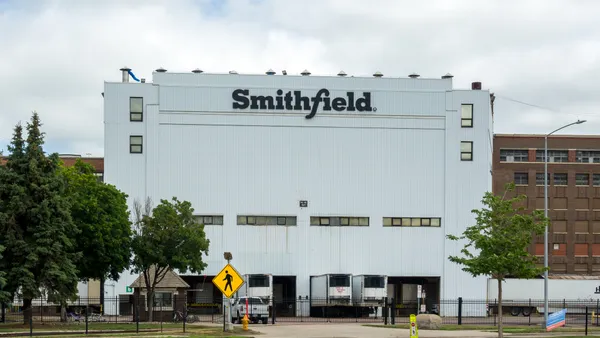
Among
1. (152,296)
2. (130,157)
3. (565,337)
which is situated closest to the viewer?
(565,337)

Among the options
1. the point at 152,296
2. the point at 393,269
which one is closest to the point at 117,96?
the point at 152,296

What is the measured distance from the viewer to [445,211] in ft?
265

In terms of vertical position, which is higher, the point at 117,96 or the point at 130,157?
the point at 117,96

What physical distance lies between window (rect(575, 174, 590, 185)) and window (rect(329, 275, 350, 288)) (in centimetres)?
6600

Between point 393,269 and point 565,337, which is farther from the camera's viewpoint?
point 393,269

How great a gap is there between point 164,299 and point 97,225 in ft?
36.2

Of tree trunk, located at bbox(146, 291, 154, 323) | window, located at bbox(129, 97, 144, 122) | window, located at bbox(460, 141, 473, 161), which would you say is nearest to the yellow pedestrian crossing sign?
tree trunk, located at bbox(146, 291, 154, 323)

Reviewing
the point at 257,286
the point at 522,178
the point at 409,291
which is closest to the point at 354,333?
the point at 257,286

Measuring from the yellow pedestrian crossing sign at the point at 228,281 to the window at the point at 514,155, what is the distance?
91661 mm

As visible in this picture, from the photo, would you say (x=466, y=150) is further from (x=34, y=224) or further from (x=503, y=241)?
(x=34, y=224)

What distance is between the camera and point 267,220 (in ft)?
262

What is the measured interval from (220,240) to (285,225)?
5.96m

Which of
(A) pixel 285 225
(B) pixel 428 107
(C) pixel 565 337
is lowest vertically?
(C) pixel 565 337

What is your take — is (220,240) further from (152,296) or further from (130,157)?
(152,296)
